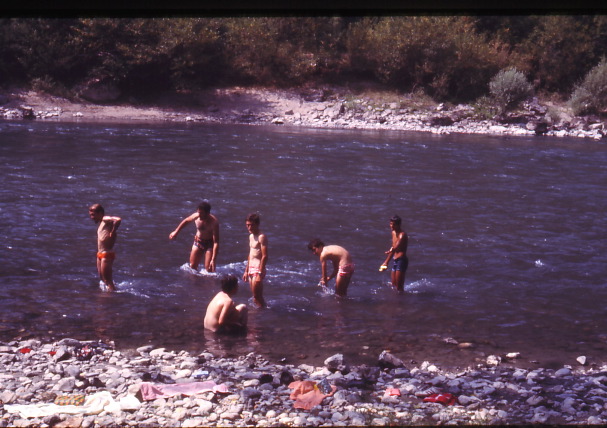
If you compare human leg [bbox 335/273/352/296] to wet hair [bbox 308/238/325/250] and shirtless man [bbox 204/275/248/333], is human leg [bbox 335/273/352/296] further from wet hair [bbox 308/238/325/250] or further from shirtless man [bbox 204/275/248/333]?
shirtless man [bbox 204/275/248/333]

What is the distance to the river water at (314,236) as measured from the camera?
35.3ft

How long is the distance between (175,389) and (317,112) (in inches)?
1449

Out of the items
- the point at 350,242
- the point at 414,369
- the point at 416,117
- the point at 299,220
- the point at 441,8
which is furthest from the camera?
the point at 416,117

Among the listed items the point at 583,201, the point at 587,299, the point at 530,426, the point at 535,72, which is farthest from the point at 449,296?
the point at 535,72

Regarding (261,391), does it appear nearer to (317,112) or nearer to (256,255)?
(256,255)

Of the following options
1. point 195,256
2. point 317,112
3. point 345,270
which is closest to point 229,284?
point 345,270

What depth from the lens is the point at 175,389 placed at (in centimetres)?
795

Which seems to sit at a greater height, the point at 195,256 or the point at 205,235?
the point at 205,235

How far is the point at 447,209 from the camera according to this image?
21.5 m

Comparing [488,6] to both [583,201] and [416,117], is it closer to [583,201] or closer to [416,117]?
[583,201]

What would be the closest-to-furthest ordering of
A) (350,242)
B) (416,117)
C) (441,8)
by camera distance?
(441,8) < (350,242) < (416,117)

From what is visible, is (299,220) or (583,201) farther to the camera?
(583,201)

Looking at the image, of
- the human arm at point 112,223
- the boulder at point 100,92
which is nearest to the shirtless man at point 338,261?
the human arm at point 112,223

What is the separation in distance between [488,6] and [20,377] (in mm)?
6400
